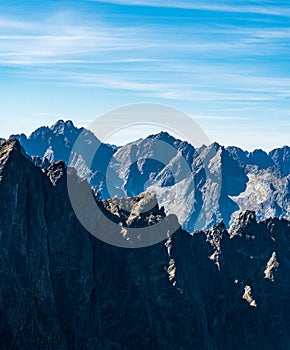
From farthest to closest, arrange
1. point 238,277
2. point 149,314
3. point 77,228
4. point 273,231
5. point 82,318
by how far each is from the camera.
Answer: point 273,231
point 238,277
point 149,314
point 77,228
point 82,318

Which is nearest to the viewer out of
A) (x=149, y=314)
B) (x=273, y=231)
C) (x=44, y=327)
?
(x=44, y=327)

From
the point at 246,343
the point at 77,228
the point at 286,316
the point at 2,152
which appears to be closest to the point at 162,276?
the point at 77,228

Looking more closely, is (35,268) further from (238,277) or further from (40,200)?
(238,277)

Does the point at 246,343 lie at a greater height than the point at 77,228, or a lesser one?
lesser

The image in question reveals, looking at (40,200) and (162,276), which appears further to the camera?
(162,276)

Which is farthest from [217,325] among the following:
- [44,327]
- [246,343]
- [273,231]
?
[44,327]

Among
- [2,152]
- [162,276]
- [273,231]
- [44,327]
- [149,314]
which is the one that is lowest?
[44,327]
